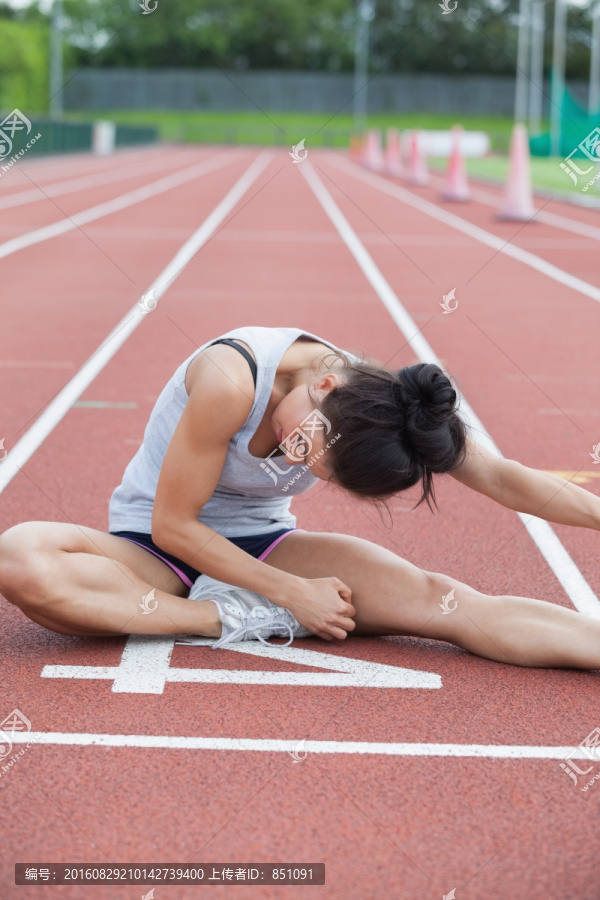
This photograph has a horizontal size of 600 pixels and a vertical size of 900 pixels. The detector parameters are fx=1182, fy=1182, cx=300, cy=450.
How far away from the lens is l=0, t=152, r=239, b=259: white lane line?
15.1 m

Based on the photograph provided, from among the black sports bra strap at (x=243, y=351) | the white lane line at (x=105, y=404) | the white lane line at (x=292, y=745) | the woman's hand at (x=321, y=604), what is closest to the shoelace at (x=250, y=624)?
the woman's hand at (x=321, y=604)

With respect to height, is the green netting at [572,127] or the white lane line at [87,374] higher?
the green netting at [572,127]

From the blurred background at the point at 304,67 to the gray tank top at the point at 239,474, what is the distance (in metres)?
63.0

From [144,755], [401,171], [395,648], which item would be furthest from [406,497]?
[401,171]

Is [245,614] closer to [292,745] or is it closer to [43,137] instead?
[292,745]

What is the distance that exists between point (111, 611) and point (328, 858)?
4.05 ft

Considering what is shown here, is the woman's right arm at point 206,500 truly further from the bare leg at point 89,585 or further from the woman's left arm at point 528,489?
Answer: the woman's left arm at point 528,489

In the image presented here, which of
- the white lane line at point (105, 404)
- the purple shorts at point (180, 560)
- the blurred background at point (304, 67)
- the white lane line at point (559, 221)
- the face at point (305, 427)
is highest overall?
the blurred background at point (304, 67)

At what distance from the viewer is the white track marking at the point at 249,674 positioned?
3.47m

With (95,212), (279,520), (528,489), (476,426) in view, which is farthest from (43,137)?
(528,489)

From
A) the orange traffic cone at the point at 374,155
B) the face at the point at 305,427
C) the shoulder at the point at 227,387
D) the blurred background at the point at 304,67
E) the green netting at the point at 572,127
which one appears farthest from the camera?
the blurred background at the point at 304,67

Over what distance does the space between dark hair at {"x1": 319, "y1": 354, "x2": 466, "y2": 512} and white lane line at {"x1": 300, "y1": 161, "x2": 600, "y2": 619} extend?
43 cm

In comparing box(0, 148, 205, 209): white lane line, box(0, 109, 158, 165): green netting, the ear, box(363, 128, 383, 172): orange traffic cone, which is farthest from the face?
box(363, 128, 383, 172): orange traffic cone

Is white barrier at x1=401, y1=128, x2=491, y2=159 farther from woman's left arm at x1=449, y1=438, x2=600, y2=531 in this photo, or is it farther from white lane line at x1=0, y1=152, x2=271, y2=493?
woman's left arm at x1=449, y1=438, x2=600, y2=531
